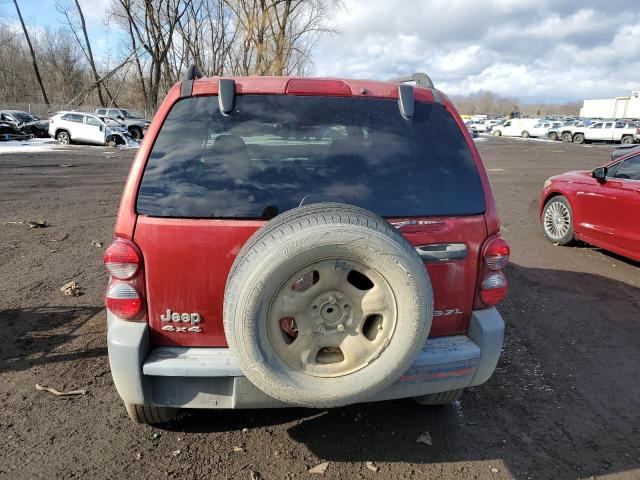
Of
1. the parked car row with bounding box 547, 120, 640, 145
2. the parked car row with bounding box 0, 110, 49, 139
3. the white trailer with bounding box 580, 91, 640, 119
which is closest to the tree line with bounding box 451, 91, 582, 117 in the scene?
the white trailer with bounding box 580, 91, 640, 119

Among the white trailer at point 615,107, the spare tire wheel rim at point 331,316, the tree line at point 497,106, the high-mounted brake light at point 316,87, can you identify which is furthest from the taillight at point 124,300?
the tree line at point 497,106

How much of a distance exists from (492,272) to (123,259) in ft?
6.15

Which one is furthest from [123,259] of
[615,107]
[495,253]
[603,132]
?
[615,107]

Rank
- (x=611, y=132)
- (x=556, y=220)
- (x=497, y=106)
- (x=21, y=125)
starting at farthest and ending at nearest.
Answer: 1. (x=497, y=106)
2. (x=611, y=132)
3. (x=21, y=125)
4. (x=556, y=220)

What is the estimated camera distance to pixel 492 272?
2443 mm

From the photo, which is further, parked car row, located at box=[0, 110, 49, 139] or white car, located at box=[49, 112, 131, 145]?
parked car row, located at box=[0, 110, 49, 139]

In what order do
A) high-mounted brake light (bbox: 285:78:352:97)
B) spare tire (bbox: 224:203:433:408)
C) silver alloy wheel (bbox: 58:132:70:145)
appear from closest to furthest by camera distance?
spare tire (bbox: 224:203:433:408) → high-mounted brake light (bbox: 285:78:352:97) → silver alloy wheel (bbox: 58:132:70:145)

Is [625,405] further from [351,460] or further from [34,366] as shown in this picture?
[34,366]

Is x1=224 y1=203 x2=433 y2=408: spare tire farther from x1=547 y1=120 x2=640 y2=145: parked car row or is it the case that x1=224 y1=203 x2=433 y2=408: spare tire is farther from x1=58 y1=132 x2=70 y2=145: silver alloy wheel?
x1=547 y1=120 x2=640 y2=145: parked car row

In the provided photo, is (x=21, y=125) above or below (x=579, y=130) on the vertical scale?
below

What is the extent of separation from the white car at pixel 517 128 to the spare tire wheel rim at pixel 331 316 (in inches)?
2009

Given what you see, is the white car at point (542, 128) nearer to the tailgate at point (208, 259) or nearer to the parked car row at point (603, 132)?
the parked car row at point (603, 132)

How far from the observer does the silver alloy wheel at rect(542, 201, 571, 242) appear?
6754mm

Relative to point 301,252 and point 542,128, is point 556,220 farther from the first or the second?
point 542,128
